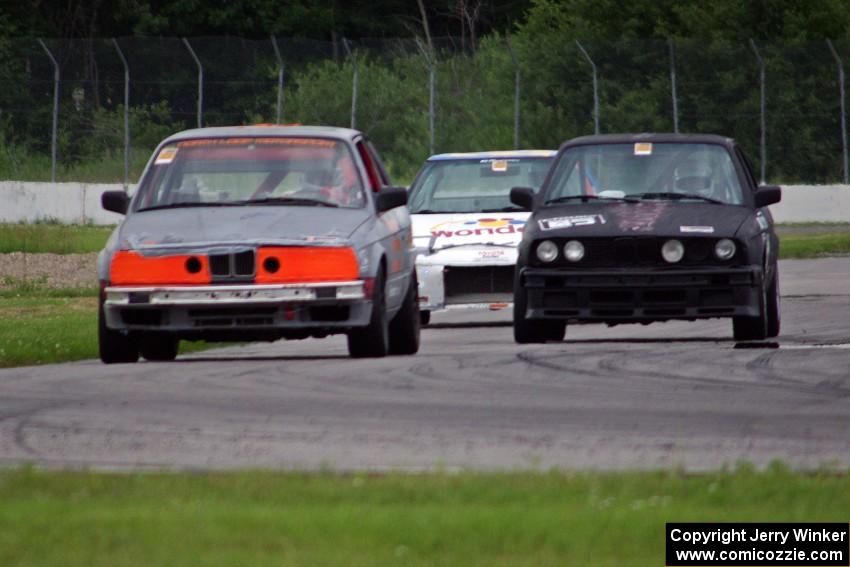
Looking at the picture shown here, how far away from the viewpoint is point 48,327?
18359mm

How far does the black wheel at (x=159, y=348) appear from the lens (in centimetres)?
1484

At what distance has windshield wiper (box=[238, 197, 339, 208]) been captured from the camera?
14562 millimetres

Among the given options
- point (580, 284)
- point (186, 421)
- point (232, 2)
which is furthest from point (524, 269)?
point (232, 2)

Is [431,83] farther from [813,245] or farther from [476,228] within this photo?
[476,228]

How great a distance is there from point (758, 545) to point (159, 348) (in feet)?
28.5

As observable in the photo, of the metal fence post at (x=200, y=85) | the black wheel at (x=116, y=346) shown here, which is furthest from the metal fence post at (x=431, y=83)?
Answer: the black wheel at (x=116, y=346)

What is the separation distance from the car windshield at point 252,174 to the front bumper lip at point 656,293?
1658 millimetres

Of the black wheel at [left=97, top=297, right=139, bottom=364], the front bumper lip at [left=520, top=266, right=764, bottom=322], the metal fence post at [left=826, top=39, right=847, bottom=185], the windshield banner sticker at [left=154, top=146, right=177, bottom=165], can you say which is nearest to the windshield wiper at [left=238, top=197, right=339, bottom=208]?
the windshield banner sticker at [left=154, top=146, right=177, bottom=165]

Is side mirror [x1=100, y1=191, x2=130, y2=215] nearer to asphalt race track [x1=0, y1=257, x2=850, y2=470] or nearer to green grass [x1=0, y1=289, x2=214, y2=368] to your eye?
asphalt race track [x1=0, y1=257, x2=850, y2=470]

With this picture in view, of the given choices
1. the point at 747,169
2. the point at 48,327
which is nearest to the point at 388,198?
the point at 747,169

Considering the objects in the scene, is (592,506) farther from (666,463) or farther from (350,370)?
(350,370)

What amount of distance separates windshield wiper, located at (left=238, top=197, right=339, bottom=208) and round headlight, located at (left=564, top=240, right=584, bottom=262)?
1.73m

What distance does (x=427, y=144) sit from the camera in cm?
4347

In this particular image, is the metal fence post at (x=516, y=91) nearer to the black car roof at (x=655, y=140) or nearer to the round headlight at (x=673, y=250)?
the black car roof at (x=655, y=140)
